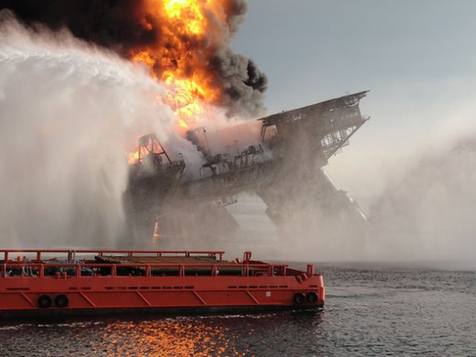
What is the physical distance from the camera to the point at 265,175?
7444 cm

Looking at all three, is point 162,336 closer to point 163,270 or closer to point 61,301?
point 163,270

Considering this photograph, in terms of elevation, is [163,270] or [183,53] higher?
[183,53]

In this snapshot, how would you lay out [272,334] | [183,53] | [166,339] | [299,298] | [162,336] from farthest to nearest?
[183,53]
[299,298]
[272,334]
[162,336]
[166,339]

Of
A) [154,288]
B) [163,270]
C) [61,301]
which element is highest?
[163,270]

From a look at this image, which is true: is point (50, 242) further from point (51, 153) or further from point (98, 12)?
point (98, 12)

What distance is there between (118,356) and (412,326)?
16320 mm

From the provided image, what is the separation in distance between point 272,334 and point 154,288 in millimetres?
6784

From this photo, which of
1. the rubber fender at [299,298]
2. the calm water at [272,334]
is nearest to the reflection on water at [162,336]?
the calm water at [272,334]

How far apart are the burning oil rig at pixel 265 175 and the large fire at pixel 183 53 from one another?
7.76 m

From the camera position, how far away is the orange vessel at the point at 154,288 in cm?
3023

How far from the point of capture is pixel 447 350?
28.0 metres

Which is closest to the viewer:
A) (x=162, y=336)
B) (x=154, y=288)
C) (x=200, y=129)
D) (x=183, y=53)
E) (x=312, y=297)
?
(x=162, y=336)

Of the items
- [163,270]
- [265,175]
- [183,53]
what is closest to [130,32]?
[183,53]

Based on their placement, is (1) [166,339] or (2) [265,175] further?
(2) [265,175]
